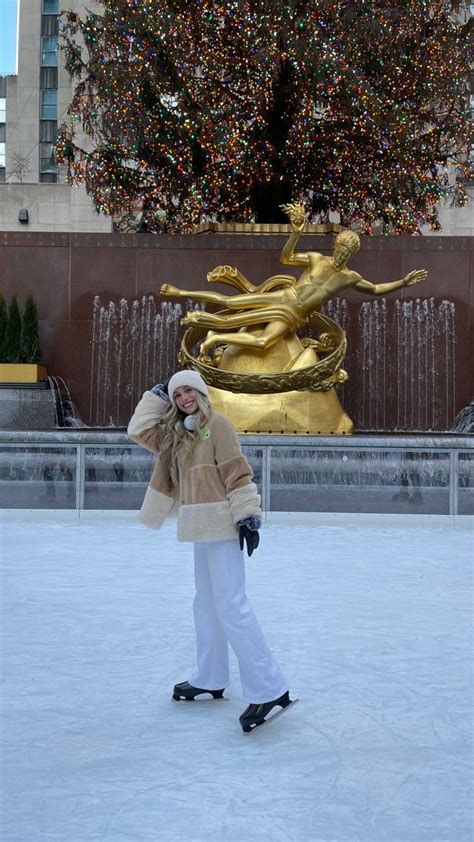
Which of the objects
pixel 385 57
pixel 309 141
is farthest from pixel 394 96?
pixel 309 141

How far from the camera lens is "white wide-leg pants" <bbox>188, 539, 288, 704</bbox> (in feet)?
12.8

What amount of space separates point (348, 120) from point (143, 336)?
276 inches

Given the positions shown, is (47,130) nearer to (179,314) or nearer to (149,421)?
(179,314)

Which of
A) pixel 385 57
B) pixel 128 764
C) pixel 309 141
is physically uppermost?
pixel 385 57

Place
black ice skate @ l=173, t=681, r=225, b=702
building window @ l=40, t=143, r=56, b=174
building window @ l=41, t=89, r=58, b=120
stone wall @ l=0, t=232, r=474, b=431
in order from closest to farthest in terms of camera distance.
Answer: black ice skate @ l=173, t=681, r=225, b=702 < stone wall @ l=0, t=232, r=474, b=431 < building window @ l=41, t=89, r=58, b=120 < building window @ l=40, t=143, r=56, b=174

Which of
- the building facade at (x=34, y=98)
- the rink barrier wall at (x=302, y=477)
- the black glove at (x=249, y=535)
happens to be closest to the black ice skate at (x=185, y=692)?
the black glove at (x=249, y=535)

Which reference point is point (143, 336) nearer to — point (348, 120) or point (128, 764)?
point (348, 120)

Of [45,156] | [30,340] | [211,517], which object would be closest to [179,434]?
[211,517]

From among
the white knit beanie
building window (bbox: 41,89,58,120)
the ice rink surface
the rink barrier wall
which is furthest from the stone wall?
building window (bbox: 41,89,58,120)

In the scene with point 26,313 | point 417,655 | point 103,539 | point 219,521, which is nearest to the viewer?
point 219,521

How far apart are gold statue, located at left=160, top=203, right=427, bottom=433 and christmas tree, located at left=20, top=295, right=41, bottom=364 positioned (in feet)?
8.52

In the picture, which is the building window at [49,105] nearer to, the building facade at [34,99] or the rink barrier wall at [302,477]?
the building facade at [34,99]

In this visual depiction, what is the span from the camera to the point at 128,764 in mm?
3361

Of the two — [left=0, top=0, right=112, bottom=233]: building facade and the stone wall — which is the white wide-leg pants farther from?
[left=0, top=0, right=112, bottom=233]: building facade
